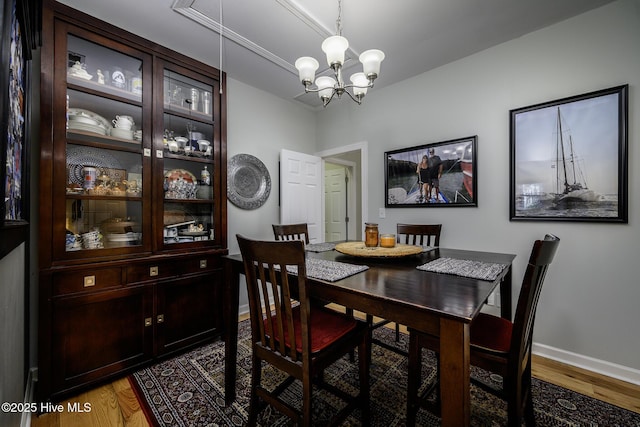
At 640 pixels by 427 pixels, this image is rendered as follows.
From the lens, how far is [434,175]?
8.91 ft

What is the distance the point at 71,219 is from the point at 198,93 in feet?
4.71

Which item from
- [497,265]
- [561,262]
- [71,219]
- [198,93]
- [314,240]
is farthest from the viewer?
[314,240]

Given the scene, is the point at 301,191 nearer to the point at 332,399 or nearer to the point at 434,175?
the point at 434,175

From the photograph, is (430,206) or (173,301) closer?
(173,301)

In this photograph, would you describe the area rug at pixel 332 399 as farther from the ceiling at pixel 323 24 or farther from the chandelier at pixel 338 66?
the ceiling at pixel 323 24

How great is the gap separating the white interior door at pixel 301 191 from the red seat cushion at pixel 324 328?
1.87m

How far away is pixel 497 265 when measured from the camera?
4.58ft

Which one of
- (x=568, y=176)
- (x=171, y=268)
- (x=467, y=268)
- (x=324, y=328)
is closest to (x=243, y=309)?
(x=171, y=268)

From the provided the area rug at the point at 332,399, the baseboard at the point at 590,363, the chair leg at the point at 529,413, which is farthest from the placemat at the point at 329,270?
the baseboard at the point at 590,363

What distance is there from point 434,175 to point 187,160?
242cm

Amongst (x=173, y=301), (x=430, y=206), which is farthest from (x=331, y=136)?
(x=173, y=301)

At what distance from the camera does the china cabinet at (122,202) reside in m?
1.63

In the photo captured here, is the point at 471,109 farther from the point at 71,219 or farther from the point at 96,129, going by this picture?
the point at 71,219

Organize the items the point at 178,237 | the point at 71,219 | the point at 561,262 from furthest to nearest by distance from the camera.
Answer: the point at 178,237 → the point at 561,262 → the point at 71,219
